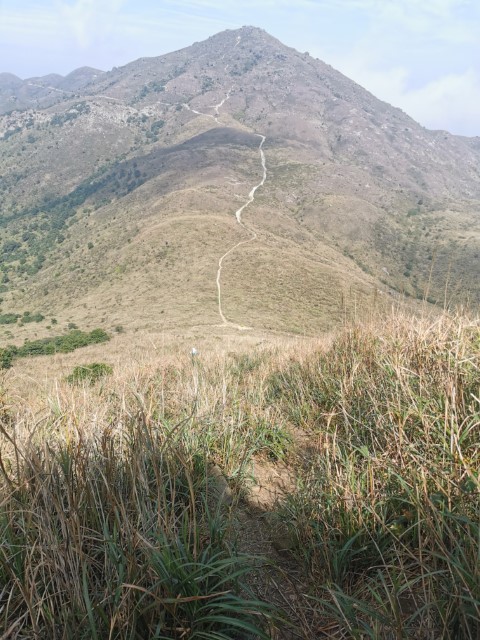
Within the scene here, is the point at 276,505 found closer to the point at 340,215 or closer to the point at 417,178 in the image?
the point at 340,215

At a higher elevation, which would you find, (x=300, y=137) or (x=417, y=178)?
(x=300, y=137)

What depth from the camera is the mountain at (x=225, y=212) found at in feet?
138

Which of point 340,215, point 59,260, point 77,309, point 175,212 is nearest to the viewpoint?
point 77,309

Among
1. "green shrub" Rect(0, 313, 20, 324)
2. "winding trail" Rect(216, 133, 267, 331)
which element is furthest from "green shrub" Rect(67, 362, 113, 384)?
"green shrub" Rect(0, 313, 20, 324)

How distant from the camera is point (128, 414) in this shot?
2.42m

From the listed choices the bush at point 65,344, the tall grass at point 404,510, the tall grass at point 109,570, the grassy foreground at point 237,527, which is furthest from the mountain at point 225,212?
the bush at point 65,344

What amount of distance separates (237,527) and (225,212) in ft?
207

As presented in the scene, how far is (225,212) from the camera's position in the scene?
2474 inches

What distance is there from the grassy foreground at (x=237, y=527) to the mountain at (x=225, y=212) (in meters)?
1.47

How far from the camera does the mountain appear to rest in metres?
41.9

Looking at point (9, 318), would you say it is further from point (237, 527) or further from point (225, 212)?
point (237, 527)

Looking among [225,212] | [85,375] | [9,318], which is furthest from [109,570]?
[225,212]

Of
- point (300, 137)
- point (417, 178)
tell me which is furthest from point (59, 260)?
point (417, 178)

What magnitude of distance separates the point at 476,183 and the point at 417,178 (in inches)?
1873
